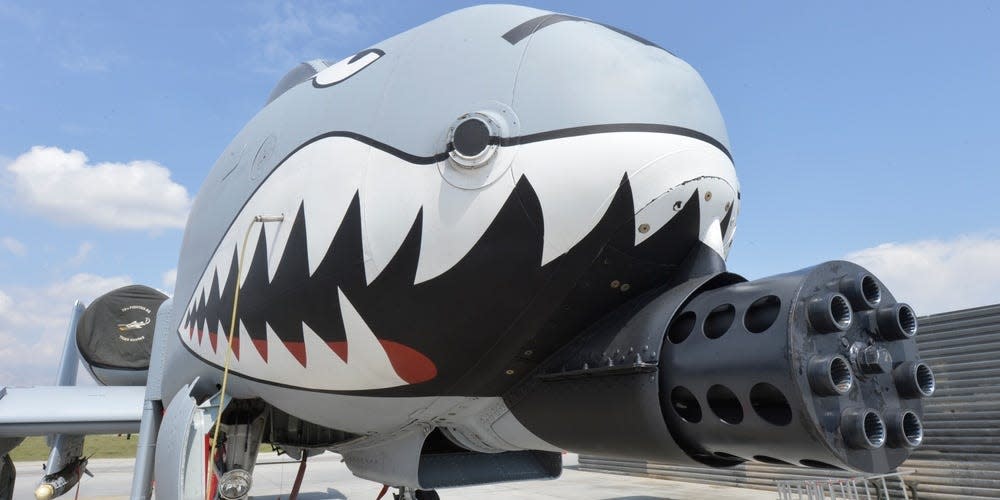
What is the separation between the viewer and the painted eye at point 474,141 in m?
2.89

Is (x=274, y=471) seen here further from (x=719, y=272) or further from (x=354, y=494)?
(x=719, y=272)

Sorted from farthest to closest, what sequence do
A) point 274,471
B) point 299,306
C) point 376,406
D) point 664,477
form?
point 274,471 < point 664,477 < point 376,406 < point 299,306

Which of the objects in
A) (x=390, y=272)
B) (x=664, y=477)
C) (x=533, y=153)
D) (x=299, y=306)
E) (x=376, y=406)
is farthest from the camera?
(x=664, y=477)

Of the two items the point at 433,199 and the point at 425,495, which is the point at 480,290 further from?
the point at 425,495

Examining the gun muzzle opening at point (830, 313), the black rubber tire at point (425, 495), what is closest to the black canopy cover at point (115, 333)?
the black rubber tire at point (425, 495)

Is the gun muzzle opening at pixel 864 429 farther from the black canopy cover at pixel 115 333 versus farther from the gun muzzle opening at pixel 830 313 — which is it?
the black canopy cover at pixel 115 333

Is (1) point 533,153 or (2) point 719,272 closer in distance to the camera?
(1) point 533,153

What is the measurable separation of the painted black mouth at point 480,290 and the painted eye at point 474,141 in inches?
8.8

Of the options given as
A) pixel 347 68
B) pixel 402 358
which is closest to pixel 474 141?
pixel 402 358

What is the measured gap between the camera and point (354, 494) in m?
14.2

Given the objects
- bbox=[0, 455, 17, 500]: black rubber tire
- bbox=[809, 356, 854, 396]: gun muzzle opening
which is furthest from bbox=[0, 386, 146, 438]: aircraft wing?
bbox=[809, 356, 854, 396]: gun muzzle opening

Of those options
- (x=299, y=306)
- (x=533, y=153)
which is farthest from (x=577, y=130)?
(x=299, y=306)

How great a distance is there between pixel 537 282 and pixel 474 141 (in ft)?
2.44

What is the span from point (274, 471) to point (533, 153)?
77.6 feet
